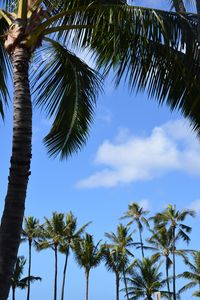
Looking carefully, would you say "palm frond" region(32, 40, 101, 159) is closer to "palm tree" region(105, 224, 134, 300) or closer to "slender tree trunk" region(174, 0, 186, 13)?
"slender tree trunk" region(174, 0, 186, 13)

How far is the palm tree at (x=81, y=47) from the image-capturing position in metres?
5.94

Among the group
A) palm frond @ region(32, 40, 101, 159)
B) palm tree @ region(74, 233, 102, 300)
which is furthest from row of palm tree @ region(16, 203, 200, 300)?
palm frond @ region(32, 40, 101, 159)

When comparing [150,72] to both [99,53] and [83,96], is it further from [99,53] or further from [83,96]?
[83,96]

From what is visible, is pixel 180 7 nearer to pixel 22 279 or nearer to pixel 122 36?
pixel 122 36

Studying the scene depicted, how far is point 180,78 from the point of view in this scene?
25.2 ft

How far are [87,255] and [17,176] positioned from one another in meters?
41.7

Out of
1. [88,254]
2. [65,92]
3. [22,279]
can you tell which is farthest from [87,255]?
[65,92]

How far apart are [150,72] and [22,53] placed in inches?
77.1

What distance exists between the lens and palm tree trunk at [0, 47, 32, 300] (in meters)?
5.52

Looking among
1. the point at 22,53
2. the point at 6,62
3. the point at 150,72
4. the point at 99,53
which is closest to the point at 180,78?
the point at 150,72

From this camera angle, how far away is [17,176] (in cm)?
593

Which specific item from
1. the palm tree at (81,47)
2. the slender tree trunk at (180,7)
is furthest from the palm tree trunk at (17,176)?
the slender tree trunk at (180,7)

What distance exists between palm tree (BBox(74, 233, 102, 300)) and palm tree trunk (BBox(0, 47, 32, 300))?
4131cm

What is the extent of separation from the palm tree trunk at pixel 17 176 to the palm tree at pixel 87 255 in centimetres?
4131
